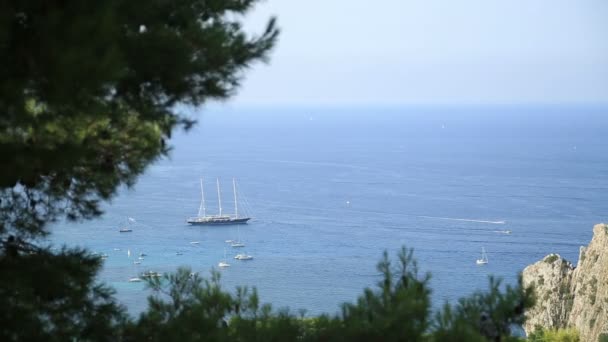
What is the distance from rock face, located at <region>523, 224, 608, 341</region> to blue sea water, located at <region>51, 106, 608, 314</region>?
5685mm

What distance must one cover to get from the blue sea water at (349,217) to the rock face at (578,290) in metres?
5.68

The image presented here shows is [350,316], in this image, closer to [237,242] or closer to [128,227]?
[237,242]

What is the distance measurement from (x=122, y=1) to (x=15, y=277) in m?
1.47

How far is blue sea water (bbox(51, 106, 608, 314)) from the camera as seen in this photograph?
29500 mm

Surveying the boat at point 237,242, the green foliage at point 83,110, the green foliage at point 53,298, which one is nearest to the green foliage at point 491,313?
the green foliage at point 83,110

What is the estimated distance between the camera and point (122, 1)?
9.87 ft

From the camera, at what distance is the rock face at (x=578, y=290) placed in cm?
1797

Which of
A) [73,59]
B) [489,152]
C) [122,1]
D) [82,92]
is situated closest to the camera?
[73,59]

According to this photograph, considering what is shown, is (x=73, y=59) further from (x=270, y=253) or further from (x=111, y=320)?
(x=270, y=253)

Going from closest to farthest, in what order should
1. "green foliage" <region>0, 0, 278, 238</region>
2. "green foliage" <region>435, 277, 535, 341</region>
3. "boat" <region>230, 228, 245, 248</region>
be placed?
1. "green foliage" <region>0, 0, 278, 238</region>
2. "green foliage" <region>435, 277, 535, 341</region>
3. "boat" <region>230, 228, 245, 248</region>

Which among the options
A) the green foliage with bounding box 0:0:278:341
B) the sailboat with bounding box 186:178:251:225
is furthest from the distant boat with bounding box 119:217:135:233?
the green foliage with bounding box 0:0:278:341

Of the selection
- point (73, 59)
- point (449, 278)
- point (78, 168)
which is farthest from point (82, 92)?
point (449, 278)

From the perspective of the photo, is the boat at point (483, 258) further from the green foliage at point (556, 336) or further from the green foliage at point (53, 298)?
the green foliage at point (53, 298)

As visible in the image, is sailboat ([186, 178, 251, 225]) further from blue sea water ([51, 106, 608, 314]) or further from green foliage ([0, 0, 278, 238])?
green foliage ([0, 0, 278, 238])
